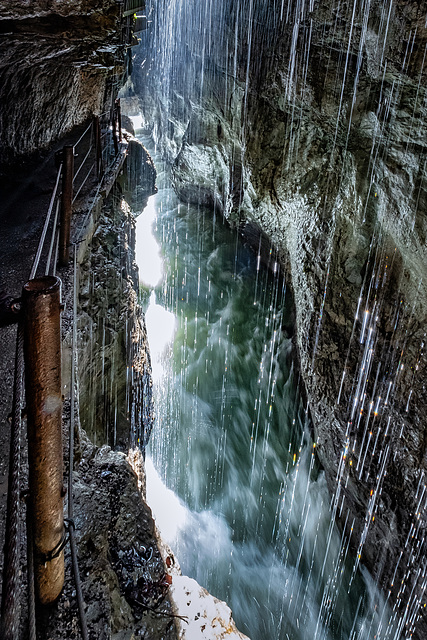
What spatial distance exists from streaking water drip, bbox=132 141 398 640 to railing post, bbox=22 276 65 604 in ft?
20.8

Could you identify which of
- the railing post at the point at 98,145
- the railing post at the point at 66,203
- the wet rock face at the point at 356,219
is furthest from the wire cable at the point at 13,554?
the railing post at the point at 98,145

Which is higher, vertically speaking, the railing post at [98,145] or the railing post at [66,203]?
the railing post at [98,145]

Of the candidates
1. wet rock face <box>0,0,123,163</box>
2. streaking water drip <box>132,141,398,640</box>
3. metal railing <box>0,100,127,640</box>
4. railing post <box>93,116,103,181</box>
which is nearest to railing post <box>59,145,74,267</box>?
wet rock face <box>0,0,123,163</box>

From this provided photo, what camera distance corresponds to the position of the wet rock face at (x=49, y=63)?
156 inches

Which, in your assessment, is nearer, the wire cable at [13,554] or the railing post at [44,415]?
the wire cable at [13,554]

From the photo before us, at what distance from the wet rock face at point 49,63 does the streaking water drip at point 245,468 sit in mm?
6479

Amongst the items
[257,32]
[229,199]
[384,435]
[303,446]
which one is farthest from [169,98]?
[384,435]

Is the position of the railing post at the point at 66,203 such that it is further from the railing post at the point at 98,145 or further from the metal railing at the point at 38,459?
the metal railing at the point at 38,459

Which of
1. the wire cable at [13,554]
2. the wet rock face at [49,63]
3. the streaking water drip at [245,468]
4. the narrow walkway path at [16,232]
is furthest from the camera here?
the streaking water drip at [245,468]

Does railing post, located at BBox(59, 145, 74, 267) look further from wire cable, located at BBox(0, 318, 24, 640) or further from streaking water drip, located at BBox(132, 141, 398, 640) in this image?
streaking water drip, located at BBox(132, 141, 398, 640)

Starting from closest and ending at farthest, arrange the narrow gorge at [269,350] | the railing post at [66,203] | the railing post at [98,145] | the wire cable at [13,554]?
1. the wire cable at [13,554]
2. the railing post at [66,203]
3. the narrow gorge at [269,350]
4. the railing post at [98,145]

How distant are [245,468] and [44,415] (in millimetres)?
8084

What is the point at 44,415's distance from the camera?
1.39 meters

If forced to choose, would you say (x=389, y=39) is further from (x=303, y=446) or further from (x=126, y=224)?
(x=303, y=446)
